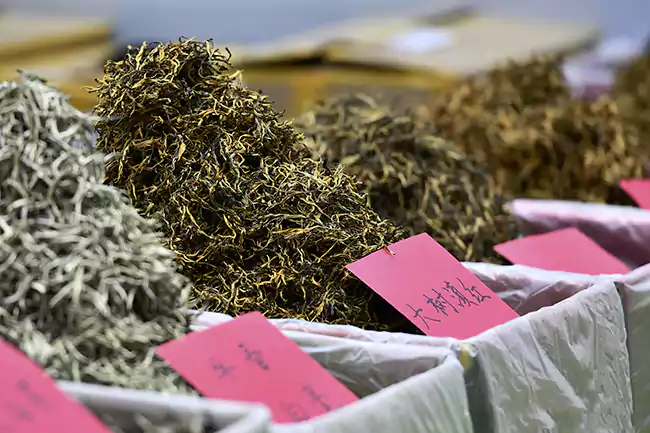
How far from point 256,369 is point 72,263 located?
5.4 inches

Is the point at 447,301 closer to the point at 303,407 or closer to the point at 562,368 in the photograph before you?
the point at 562,368

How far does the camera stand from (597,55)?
10.3ft

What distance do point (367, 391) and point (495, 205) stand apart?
545mm

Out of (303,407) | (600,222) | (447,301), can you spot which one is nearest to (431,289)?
(447,301)

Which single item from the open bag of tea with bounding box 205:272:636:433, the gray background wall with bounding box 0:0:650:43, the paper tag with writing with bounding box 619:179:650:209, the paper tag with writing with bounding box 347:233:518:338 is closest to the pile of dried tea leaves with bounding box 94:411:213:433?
the open bag of tea with bounding box 205:272:636:433

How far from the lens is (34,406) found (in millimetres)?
464

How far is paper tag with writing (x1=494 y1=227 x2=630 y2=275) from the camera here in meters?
1.02

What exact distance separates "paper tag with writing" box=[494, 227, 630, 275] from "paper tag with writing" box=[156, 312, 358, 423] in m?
0.45

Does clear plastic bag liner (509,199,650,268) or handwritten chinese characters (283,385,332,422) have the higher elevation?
handwritten chinese characters (283,385,332,422)

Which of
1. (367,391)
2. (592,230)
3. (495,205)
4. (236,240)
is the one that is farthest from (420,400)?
(592,230)

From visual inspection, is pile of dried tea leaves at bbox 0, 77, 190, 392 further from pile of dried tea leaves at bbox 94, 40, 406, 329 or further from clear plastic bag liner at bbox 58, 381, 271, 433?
pile of dried tea leaves at bbox 94, 40, 406, 329

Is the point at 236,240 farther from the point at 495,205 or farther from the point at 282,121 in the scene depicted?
Answer: the point at 495,205

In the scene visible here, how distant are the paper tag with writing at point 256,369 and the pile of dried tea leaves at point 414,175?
439mm

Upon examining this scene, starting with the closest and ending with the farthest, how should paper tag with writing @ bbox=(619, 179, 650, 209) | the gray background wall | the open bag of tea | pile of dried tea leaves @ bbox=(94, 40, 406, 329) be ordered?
the open bag of tea < pile of dried tea leaves @ bbox=(94, 40, 406, 329) < paper tag with writing @ bbox=(619, 179, 650, 209) < the gray background wall
